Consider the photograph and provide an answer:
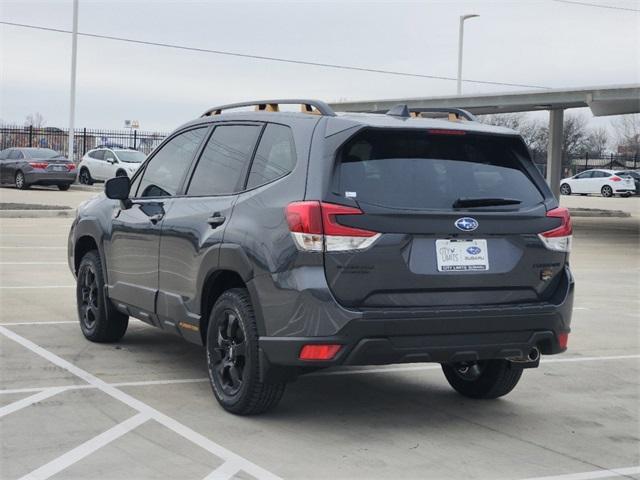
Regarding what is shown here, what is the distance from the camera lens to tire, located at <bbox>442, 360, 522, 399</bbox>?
22.5 feet

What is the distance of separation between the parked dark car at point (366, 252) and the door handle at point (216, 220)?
13 millimetres

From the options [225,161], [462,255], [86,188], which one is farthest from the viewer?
[86,188]

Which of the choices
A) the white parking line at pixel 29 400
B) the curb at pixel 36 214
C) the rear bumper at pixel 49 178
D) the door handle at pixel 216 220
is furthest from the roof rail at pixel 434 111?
the rear bumper at pixel 49 178

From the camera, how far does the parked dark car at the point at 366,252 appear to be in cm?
564

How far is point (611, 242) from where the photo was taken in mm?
22188

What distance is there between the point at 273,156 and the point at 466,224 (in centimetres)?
127

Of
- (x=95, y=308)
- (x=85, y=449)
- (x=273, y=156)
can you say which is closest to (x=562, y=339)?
(x=273, y=156)

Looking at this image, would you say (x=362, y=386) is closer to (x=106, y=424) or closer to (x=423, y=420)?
(x=423, y=420)

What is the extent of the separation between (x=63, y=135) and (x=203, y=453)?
152 ft

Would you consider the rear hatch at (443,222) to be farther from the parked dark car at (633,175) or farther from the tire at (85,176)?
the parked dark car at (633,175)

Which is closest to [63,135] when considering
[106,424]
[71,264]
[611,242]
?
[611,242]

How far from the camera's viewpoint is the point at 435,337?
18.9 feet

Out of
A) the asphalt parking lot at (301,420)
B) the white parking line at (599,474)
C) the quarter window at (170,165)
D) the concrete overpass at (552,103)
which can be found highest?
the concrete overpass at (552,103)

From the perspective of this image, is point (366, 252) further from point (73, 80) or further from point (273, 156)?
point (73, 80)
